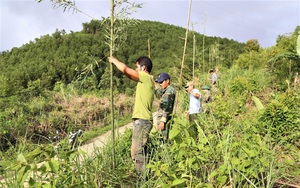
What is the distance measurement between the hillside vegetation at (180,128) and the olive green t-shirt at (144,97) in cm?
Result: 32

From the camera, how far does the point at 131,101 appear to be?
1337cm

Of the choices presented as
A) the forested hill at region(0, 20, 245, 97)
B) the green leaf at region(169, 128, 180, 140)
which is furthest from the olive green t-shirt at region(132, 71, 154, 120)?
the forested hill at region(0, 20, 245, 97)

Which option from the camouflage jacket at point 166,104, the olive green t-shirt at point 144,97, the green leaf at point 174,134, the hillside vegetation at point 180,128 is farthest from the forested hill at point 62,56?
the green leaf at point 174,134

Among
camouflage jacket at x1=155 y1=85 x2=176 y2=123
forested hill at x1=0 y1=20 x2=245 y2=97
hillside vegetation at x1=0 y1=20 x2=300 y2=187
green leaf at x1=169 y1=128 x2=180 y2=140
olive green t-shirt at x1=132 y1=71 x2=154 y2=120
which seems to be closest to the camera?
green leaf at x1=169 y1=128 x2=180 y2=140

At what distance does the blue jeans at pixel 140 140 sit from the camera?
3.06 m

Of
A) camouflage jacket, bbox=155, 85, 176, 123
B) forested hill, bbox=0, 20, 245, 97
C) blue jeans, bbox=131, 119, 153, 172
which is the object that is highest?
forested hill, bbox=0, 20, 245, 97

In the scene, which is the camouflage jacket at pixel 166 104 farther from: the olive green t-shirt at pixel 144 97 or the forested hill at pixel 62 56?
the forested hill at pixel 62 56


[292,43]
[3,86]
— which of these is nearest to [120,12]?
[292,43]

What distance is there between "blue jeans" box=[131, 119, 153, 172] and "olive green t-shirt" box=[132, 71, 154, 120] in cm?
7

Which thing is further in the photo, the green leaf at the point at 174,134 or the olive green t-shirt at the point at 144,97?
the olive green t-shirt at the point at 144,97

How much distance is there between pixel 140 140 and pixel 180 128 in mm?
1109

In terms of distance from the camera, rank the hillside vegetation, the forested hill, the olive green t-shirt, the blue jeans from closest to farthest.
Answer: the hillside vegetation, the blue jeans, the olive green t-shirt, the forested hill

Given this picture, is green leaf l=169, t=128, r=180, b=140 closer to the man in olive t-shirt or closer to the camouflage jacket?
the man in olive t-shirt

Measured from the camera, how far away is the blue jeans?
120 inches
